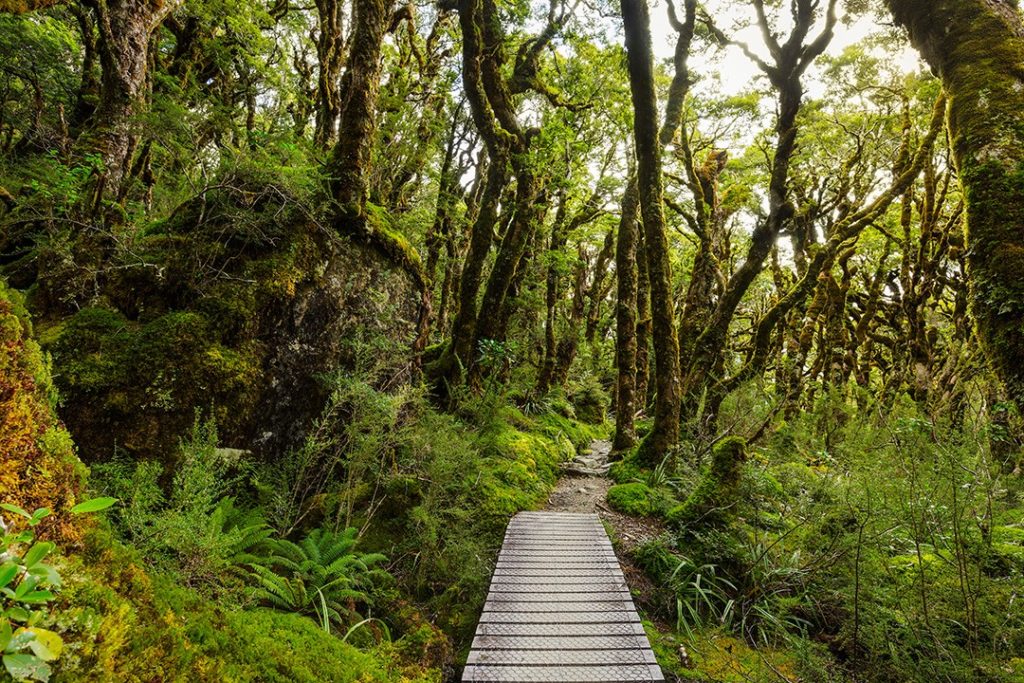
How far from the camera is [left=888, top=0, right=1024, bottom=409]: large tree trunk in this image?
2588mm

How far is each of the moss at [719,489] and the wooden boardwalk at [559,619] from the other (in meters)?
1.27

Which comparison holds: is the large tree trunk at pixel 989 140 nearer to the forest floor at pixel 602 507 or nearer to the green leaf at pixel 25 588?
the green leaf at pixel 25 588

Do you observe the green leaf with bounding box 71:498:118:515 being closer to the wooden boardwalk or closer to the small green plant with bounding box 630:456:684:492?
the wooden boardwalk

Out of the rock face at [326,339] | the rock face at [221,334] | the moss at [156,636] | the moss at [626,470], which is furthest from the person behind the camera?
the moss at [626,470]

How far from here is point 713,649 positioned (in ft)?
14.4

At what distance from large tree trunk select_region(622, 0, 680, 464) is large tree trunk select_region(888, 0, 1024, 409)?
4966mm

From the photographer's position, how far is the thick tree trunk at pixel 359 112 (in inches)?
280

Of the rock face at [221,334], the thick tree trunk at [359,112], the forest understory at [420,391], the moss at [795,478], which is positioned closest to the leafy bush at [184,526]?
the forest understory at [420,391]

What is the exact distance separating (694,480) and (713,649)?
3.43 m

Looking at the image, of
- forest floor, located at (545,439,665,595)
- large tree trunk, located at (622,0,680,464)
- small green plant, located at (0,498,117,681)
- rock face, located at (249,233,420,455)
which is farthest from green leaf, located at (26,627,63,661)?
large tree trunk, located at (622,0,680,464)

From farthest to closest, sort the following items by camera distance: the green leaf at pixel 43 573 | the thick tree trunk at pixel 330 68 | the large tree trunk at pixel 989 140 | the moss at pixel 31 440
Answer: the thick tree trunk at pixel 330 68
the large tree trunk at pixel 989 140
the moss at pixel 31 440
the green leaf at pixel 43 573

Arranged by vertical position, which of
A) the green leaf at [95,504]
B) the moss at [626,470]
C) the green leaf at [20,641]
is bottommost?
the moss at [626,470]

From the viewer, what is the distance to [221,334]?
5195mm

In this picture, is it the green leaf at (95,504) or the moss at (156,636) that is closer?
the green leaf at (95,504)
